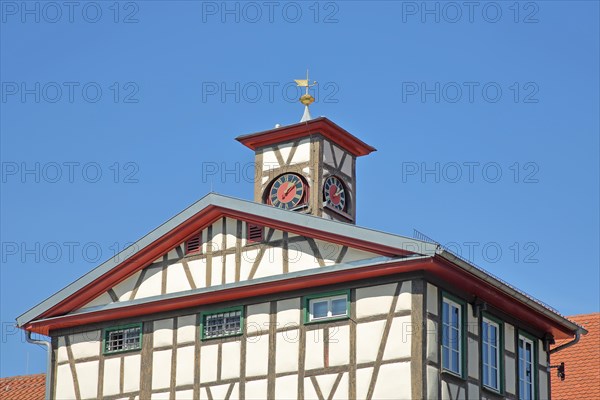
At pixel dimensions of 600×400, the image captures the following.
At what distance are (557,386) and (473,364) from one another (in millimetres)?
9883

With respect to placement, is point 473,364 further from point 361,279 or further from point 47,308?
point 47,308

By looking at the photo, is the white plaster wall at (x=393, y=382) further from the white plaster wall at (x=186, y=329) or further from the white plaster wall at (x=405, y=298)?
the white plaster wall at (x=186, y=329)

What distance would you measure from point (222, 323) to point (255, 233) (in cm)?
191

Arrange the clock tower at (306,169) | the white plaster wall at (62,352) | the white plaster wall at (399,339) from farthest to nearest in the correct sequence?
the clock tower at (306,169), the white plaster wall at (62,352), the white plaster wall at (399,339)

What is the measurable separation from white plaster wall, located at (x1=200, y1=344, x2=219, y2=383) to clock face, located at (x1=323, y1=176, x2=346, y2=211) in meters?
4.71

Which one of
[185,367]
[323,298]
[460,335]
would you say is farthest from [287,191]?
[460,335]

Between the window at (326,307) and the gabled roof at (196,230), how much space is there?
1041 millimetres

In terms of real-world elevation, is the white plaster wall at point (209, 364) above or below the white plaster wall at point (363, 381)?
above

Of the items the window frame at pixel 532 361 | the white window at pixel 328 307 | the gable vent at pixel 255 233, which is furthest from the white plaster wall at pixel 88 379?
the window frame at pixel 532 361

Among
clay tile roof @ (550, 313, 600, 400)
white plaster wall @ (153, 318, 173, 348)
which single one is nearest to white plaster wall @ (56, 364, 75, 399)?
white plaster wall @ (153, 318, 173, 348)

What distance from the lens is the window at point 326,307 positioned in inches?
1124

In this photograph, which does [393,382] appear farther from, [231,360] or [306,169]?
[306,169]

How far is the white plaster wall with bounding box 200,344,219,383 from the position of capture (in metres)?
29.7

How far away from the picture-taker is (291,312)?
1145 inches
